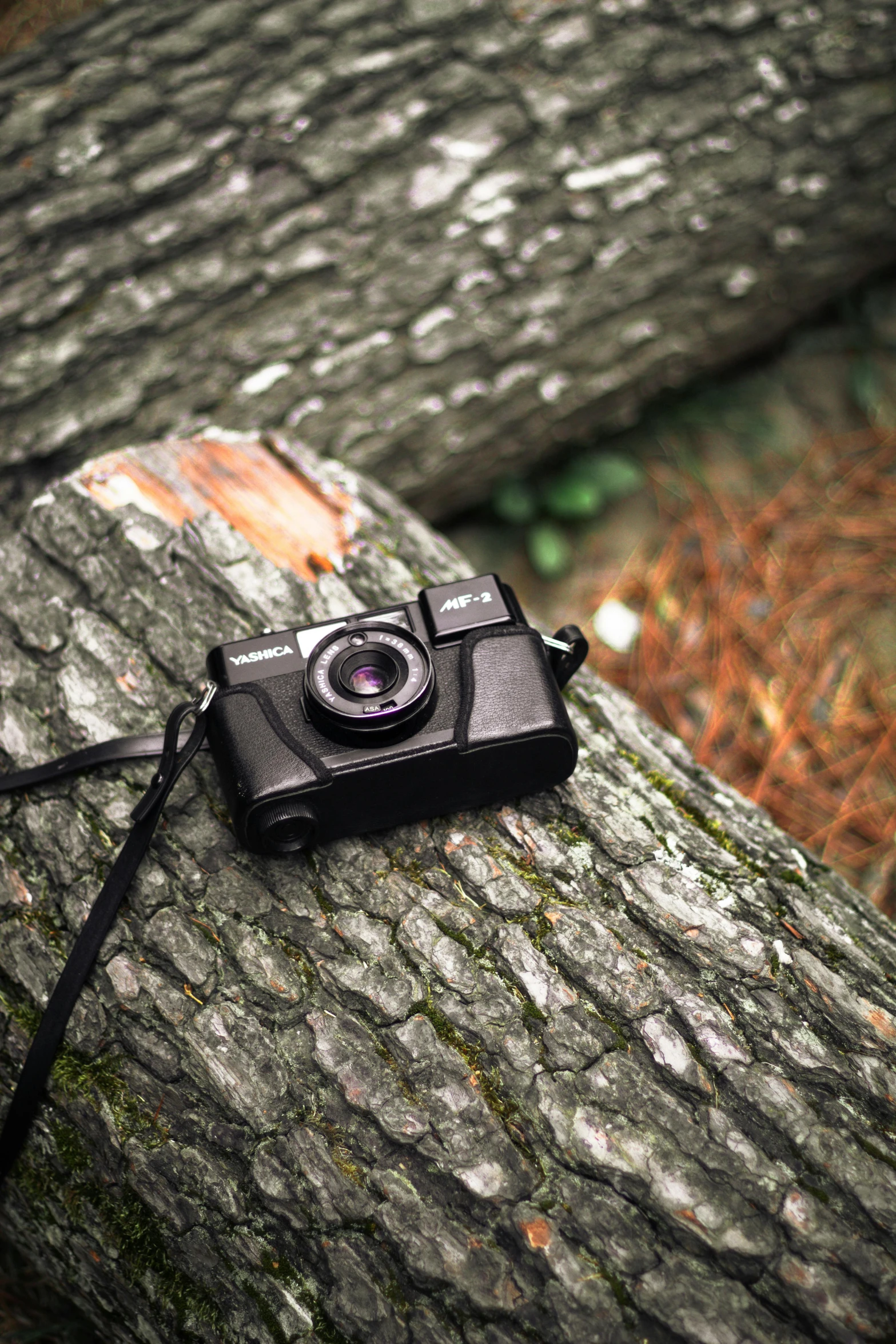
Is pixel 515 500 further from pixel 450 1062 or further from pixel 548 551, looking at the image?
pixel 450 1062

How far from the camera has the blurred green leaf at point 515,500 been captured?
3309 mm

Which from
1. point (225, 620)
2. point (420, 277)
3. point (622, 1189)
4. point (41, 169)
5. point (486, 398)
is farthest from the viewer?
point (486, 398)

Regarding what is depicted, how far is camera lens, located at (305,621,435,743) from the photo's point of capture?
5.28ft

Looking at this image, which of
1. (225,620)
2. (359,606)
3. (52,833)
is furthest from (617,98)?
(52,833)

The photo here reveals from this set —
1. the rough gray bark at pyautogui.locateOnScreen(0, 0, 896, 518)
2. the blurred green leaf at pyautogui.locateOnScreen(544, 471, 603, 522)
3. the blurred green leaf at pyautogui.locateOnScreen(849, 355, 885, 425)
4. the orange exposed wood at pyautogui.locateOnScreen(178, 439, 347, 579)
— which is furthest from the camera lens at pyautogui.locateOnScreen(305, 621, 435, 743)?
the blurred green leaf at pyautogui.locateOnScreen(849, 355, 885, 425)

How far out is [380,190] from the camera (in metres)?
2.67

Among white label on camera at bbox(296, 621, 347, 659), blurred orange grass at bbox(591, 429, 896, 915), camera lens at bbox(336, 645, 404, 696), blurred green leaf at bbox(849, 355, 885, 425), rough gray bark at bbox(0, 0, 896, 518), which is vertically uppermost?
rough gray bark at bbox(0, 0, 896, 518)

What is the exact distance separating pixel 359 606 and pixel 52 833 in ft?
2.65

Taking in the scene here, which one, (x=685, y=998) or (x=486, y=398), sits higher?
(x=486, y=398)

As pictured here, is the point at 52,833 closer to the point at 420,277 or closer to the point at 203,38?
the point at 420,277

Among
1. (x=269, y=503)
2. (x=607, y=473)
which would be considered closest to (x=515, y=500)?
(x=607, y=473)

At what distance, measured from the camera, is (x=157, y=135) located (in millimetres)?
2588

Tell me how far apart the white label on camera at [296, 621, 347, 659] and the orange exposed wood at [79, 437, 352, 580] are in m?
0.36

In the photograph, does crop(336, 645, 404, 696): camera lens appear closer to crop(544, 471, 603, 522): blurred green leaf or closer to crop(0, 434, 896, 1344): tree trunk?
crop(0, 434, 896, 1344): tree trunk
